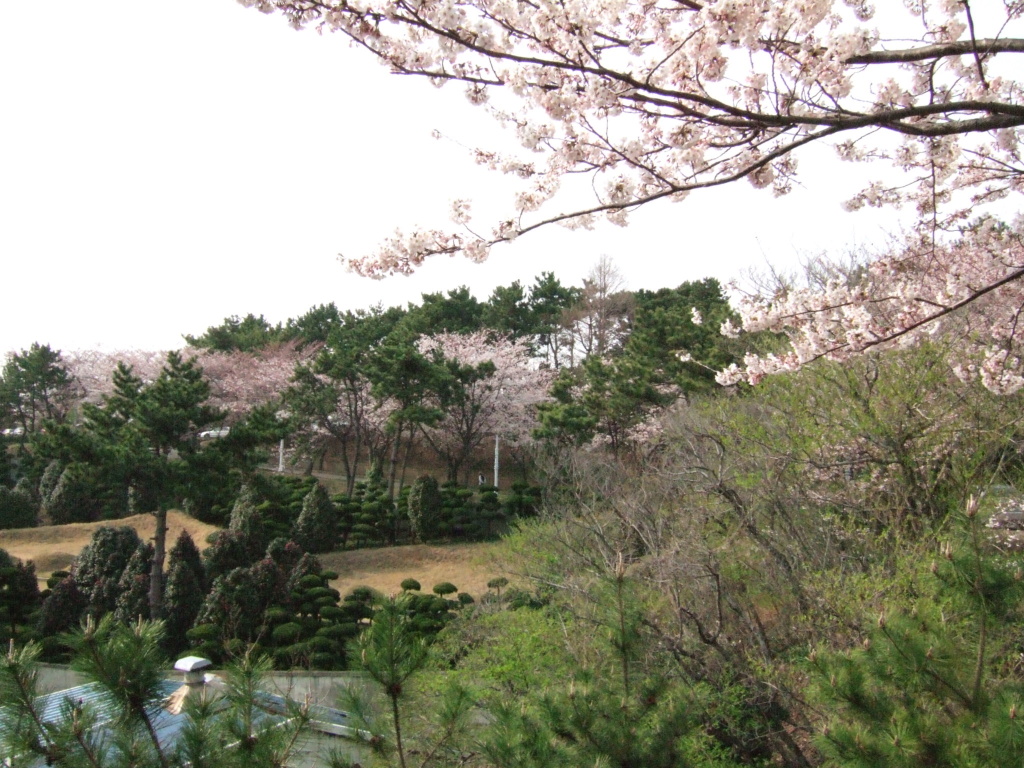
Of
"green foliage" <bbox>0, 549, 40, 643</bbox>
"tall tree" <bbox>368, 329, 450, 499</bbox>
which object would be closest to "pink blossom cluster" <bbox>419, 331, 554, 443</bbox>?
"tall tree" <bbox>368, 329, 450, 499</bbox>

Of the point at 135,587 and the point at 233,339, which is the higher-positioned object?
the point at 233,339

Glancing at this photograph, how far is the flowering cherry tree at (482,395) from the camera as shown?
61.9ft

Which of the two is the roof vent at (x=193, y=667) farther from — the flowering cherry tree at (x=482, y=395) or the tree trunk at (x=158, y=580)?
the flowering cherry tree at (x=482, y=395)

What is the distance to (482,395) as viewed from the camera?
20188mm

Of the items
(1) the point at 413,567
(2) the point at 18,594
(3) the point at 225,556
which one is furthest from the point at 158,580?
(1) the point at 413,567

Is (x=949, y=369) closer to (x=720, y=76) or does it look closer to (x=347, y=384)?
(x=720, y=76)

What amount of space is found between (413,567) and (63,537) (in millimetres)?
7636

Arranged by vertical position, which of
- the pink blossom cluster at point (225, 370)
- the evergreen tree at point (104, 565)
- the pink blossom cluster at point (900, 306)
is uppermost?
the pink blossom cluster at point (225, 370)

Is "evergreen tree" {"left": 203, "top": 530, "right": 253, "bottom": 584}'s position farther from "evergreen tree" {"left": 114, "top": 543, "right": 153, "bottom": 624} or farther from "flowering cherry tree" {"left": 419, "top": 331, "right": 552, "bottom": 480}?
"flowering cherry tree" {"left": 419, "top": 331, "right": 552, "bottom": 480}

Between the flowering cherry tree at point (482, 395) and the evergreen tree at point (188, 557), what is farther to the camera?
the flowering cherry tree at point (482, 395)

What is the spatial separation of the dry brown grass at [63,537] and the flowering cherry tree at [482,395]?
5.76 meters

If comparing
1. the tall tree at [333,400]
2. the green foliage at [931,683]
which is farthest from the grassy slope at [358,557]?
the green foliage at [931,683]

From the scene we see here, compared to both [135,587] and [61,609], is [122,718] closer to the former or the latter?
[135,587]

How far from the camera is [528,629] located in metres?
5.98
